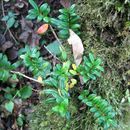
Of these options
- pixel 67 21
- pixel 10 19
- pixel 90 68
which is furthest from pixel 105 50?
pixel 10 19

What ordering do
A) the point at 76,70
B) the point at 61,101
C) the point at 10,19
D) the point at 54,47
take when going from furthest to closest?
1. the point at 10,19
2. the point at 54,47
3. the point at 76,70
4. the point at 61,101

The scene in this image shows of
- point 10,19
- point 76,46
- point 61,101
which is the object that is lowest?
point 61,101

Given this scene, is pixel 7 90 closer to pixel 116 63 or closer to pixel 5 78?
pixel 5 78

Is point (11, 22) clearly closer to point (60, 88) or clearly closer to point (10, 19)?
point (10, 19)

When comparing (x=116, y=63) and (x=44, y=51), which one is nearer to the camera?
(x=116, y=63)

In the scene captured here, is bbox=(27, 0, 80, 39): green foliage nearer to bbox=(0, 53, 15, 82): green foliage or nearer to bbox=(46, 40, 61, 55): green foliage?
bbox=(46, 40, 61, 55): green foliage

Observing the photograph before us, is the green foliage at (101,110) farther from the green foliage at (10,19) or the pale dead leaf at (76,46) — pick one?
the green foliage at (10,19)

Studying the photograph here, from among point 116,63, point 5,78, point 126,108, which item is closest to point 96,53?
point 116,63
